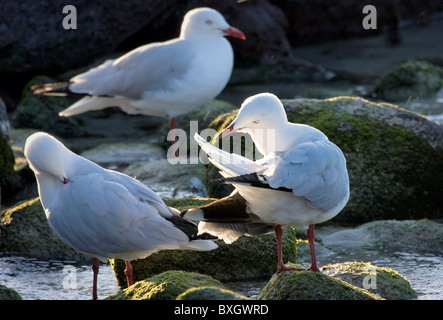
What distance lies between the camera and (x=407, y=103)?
37.9 ft

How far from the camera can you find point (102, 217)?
17.5 feet

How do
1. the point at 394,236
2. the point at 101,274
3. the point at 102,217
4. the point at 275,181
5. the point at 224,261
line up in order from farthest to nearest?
the point at 394,236, the point at 101,274, the point at 224,261, the point at 102,217, the point at 275,181

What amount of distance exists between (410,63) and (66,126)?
227 inches

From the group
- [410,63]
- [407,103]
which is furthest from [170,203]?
[410,63]

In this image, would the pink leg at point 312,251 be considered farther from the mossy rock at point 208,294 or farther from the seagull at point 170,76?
the seagull at point 170,76

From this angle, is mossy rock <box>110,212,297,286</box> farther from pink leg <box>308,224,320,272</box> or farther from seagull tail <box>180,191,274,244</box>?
seagull tail <box>180,191,274,244</box>

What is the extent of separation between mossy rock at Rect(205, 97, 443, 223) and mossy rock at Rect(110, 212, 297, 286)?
4.98ft

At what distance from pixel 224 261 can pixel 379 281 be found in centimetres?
125

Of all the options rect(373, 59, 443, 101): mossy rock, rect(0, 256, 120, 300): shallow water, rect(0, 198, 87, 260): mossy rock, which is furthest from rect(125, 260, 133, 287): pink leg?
rect(373, 59, 443, 101): mossy rock

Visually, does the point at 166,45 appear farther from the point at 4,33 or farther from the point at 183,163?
the point at 4,33

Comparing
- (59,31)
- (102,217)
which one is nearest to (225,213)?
(102,217)

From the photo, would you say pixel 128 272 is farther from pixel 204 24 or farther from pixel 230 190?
pixel 204 24

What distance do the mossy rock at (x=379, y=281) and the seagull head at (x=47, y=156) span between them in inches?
84.8

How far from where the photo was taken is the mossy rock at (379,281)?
17.8ft
